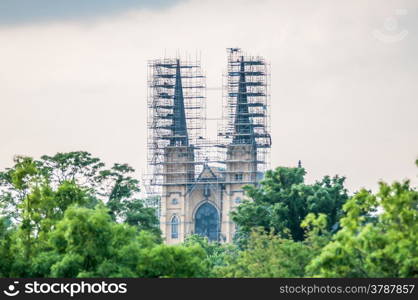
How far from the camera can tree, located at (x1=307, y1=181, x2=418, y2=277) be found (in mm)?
55906

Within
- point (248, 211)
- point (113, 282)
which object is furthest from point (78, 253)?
point (248, 211)

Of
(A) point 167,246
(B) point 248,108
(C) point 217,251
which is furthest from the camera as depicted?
(B) point 248,108

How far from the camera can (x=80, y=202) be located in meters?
72.3

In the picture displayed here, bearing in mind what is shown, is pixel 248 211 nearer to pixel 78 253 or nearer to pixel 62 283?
pixel 78 253

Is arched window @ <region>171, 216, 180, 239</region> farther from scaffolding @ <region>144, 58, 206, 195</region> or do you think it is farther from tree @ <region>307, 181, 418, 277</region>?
tree @ <region>307, 181, 418, 277</region>

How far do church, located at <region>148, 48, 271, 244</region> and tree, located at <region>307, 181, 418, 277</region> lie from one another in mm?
111214

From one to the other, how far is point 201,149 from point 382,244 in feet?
394

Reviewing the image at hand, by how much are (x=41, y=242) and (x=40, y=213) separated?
2299mm

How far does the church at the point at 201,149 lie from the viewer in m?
171

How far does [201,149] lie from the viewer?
176m

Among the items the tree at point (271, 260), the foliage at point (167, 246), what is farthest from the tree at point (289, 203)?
the tree at point (271, 260)

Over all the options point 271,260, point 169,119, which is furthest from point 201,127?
point 271,260

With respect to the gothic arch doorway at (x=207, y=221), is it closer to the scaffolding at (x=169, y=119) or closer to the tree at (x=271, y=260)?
the scaffolding at (x=169, y=119)

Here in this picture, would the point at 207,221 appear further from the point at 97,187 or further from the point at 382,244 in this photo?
the point at 382,244
